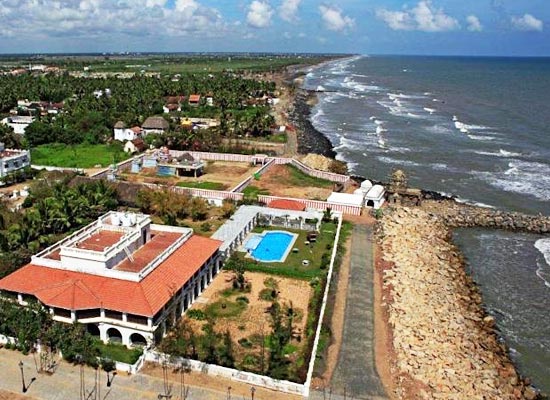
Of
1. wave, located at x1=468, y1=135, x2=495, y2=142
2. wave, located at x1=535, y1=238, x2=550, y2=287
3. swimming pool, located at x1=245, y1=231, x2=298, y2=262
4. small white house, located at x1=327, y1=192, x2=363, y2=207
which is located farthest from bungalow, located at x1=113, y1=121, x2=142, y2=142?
wave, located at x1=468, y1=135, x2=495, y2=142

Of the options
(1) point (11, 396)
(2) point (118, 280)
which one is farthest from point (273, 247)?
(1) point (11, 396)

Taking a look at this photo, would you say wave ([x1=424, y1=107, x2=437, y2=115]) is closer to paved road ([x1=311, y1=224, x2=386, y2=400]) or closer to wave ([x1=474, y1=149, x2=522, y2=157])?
wave ([x1=474, y1=149, x2=522, y2=157])

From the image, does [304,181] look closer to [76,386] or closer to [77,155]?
[77,155]

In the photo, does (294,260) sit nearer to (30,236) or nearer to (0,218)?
(30,236)

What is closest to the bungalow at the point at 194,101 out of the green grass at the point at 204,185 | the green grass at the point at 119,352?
the green grass at the point at 204,185

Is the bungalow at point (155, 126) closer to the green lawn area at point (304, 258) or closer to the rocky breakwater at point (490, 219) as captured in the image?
the green lawn area at point (304, 258)


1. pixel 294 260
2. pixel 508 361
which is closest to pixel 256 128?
pixel 294 260
